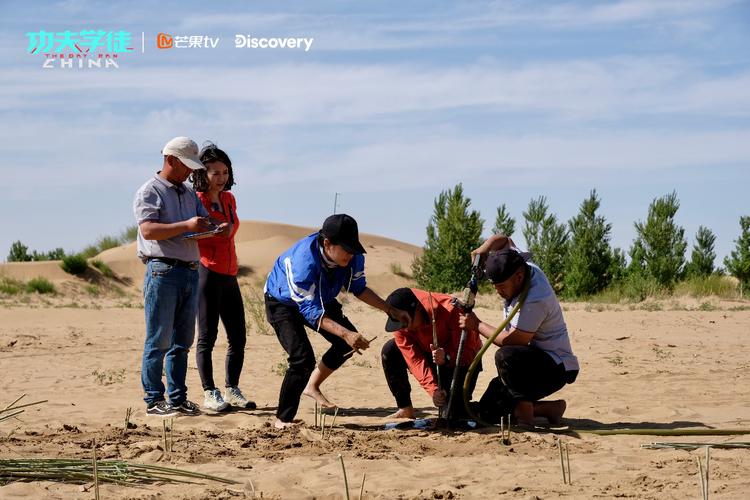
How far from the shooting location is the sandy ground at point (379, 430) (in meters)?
4.73

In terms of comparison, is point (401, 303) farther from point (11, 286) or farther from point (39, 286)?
point (39, 286)

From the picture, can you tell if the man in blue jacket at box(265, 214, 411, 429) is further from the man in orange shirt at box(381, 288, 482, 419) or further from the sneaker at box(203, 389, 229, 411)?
the sneaker at box(203, 389, 229, 411)

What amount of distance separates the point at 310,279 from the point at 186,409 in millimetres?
1548

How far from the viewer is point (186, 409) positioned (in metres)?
6.82

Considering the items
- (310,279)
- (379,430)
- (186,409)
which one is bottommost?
(379,430)

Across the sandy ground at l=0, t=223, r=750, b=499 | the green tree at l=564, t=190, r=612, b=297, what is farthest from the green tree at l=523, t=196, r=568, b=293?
the sandy ground at l=0, t=223, r=750, b=499

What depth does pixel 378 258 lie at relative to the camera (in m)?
37.8

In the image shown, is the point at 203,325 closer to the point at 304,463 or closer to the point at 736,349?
the point at 304,463

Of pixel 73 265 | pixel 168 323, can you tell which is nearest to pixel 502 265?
pixel 168 323

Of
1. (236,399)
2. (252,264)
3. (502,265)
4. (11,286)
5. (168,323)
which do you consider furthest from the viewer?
(252,264)

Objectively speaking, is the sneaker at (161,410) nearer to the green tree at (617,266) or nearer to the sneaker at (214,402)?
the sneaker at (214,402)

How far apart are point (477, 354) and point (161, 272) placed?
222 cm

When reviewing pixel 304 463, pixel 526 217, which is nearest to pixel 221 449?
pixel 304 463

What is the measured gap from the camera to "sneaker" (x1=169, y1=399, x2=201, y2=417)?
6.76 metres
